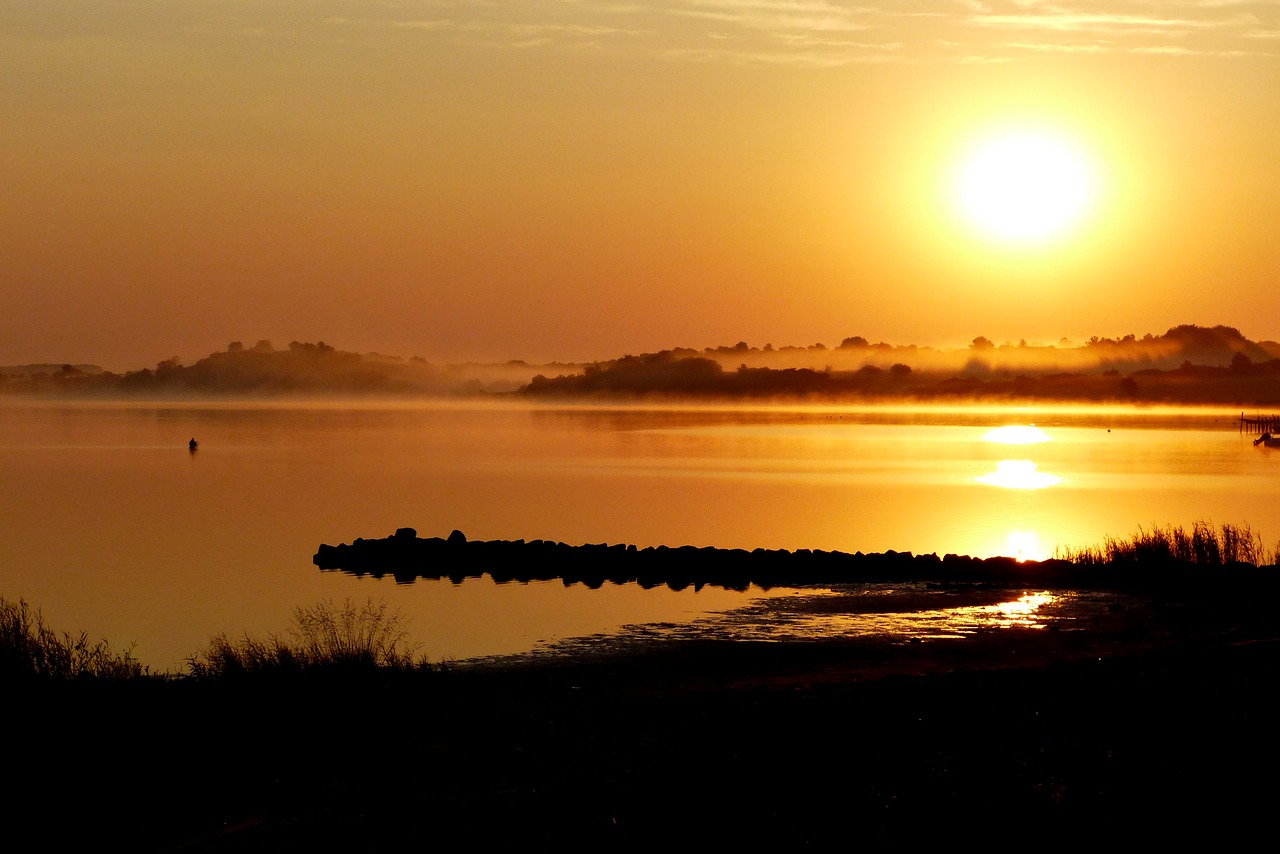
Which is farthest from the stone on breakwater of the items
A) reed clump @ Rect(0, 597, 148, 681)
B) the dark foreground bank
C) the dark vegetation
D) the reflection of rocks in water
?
reed clump @ Rect(0, 597, 148, 681)

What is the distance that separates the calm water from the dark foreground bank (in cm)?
897

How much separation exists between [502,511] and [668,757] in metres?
49.8

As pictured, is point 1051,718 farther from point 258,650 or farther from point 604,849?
point 258,650

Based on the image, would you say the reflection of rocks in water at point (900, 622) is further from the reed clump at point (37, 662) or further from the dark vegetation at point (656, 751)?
the reed clump at point (37, 662)

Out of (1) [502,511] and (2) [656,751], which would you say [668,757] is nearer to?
(2) [656,751]

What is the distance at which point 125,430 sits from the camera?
575ft

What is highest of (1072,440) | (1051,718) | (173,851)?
(1072,440)

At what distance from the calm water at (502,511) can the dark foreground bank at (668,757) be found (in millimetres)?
8975

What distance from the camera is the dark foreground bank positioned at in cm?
1130

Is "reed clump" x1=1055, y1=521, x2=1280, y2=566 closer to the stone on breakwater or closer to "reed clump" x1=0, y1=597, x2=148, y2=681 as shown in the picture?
the stone on breakwater

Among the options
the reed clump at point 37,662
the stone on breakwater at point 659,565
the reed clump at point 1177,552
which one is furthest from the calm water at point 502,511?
the reed clump at point 1177,552

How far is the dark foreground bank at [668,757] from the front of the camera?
11305mm

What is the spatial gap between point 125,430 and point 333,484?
108m

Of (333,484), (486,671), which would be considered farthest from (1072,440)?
(486,671)
